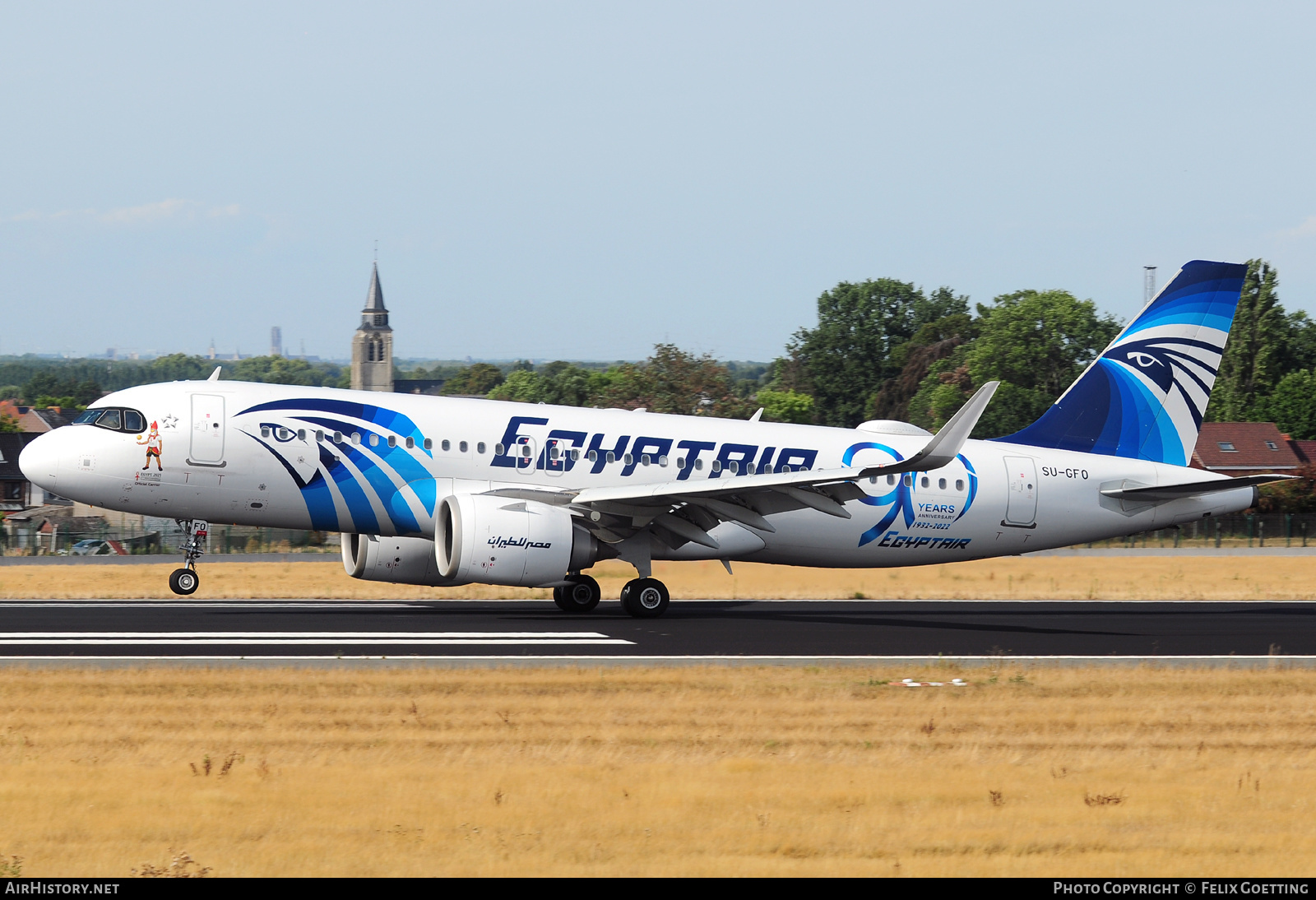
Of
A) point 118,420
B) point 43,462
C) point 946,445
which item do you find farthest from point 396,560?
Result: point 946,445

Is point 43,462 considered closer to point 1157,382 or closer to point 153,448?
point 153,448

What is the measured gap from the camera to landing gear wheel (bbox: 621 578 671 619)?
25.0 m

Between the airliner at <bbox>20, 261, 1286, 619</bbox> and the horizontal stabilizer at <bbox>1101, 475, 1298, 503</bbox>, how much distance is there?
0.05 metres

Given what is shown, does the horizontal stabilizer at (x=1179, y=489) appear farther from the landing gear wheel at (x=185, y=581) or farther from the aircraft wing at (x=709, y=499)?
the landing gear wheel at (x=185, y=581)

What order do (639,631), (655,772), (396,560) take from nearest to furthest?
(655,772) < (639,631) < (396,560)

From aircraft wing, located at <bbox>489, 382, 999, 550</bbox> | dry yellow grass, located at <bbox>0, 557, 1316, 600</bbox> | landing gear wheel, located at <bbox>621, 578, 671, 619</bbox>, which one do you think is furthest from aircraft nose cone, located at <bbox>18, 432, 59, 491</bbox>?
landing gear wheel, located at <bbox>621, 578, 671, 619</bbox>

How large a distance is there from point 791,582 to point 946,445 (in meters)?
10.2

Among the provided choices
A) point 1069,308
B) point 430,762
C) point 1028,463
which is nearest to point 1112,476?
point 1028,463

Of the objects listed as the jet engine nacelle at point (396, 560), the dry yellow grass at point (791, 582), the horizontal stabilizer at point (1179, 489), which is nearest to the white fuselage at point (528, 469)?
the horizontal stabilizer at point (1179, 489)

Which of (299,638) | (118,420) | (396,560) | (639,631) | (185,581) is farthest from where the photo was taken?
(396,560)

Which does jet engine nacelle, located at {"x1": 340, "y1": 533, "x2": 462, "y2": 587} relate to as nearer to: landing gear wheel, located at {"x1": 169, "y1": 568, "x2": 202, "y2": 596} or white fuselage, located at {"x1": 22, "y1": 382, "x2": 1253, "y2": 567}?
white fuselage, located at {"x1": 22, "y1": 382, "x2": 1253, "y2": 567}

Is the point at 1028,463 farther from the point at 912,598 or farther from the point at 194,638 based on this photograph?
the point at 194,638

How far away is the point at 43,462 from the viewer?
79.8ft
